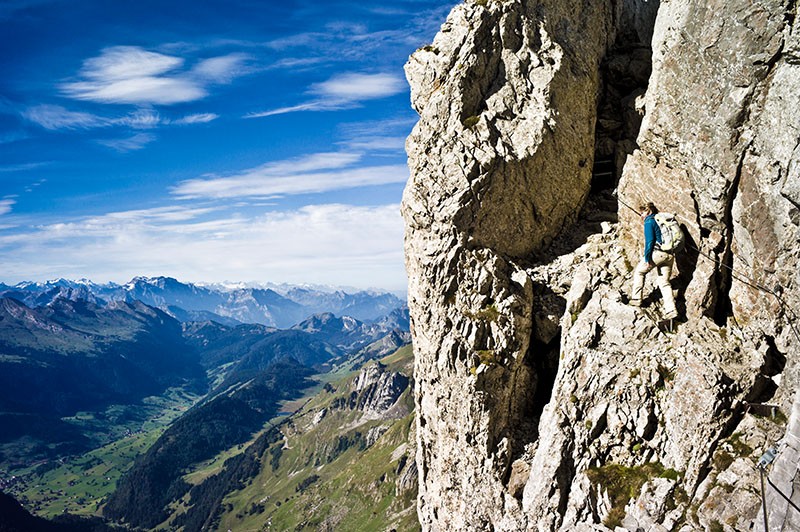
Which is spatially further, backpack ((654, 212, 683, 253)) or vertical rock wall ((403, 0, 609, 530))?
vertical rock wall ((403, 0, 609, 530))

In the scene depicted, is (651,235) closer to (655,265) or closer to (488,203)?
(655,265)

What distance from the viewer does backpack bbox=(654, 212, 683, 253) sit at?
79.0 ft

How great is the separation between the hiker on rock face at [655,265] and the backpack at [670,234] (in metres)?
0.22

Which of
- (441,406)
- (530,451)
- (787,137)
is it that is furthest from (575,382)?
(787,137)

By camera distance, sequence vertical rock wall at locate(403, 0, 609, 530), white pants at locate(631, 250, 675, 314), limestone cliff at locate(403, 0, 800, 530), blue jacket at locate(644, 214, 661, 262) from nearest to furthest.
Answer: limestone cliff at locate(403, 0, 800, 530)
white pants at locate(631, 250, 675, 314)
blue jacket at locate(644, 214, 661, 262)
vertical rock wall at locate(403, 0, 609, 530)

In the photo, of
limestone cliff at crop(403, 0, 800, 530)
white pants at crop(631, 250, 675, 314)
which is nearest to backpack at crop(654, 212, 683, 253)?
white pants at crop(631, 250, 675, 314)

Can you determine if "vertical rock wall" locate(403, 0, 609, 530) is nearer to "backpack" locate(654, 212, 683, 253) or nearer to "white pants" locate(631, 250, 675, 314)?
"white pants" locate(631, 250, 675, 314)

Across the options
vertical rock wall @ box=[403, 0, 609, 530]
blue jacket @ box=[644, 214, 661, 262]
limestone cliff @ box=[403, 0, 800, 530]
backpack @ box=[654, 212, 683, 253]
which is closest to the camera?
limestone cliff @ box=[403, 0, 800, 530]

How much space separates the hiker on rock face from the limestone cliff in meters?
0.88

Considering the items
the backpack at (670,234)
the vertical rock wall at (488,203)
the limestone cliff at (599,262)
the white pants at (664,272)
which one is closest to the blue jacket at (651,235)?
the backpack at (670,234)

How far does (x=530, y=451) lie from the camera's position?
93.1 feet

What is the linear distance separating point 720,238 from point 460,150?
50.5ft

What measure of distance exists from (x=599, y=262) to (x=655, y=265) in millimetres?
4052

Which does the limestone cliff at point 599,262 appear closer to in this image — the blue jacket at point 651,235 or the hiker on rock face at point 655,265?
the hiker on rock face at point 655,265
